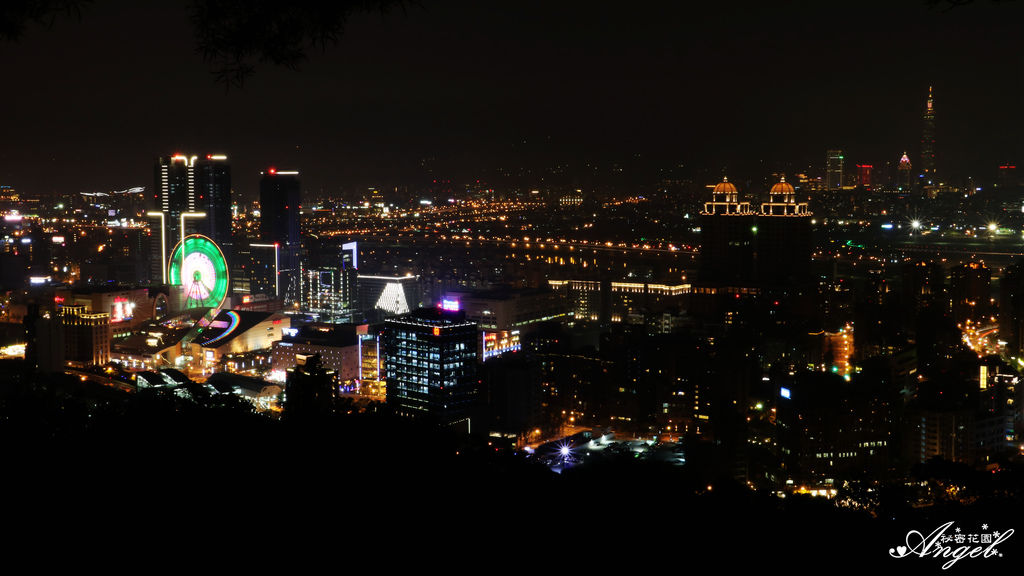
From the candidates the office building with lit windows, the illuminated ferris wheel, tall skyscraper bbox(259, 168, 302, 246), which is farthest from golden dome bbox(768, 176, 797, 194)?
tall skyscraper bbox(259, 168, 302, 246)

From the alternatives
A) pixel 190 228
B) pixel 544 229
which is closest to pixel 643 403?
pixel 190 228

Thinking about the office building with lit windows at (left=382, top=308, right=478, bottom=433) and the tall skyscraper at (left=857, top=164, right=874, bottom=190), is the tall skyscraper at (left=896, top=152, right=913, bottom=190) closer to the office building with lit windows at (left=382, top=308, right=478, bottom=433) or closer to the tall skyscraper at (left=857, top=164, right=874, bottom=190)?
the tall skyscraper at (left=857, top=164, right=874, bottom=190)

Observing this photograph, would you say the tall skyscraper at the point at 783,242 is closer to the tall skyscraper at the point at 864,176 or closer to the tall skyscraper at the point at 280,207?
the tall skyscraper at the point at 864,176

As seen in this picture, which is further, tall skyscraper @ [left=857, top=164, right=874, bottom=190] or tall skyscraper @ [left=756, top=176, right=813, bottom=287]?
tall skyscraper @ [left=857, top=164, right=874, bottom=190]

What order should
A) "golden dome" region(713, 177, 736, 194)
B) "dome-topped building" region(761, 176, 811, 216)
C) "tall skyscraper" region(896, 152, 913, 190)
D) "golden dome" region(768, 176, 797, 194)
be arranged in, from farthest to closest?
"tall skyscraper" region(896, 152, 913, 190) → "golden dome" region(713, 177, 736, 194) → "golden dome" region(768, 176, 797, 194) → "dome-topped building" region(761, 176, 811, 216)

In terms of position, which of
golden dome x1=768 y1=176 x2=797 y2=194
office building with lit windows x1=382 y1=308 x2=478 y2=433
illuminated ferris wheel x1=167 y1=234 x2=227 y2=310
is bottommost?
office building with lit windows x1=382 y1=308 x2=478 y2=433

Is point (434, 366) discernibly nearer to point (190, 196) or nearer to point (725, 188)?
point (725, 188)

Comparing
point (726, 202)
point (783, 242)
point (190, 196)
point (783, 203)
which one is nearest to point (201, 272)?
point (190, 196)
